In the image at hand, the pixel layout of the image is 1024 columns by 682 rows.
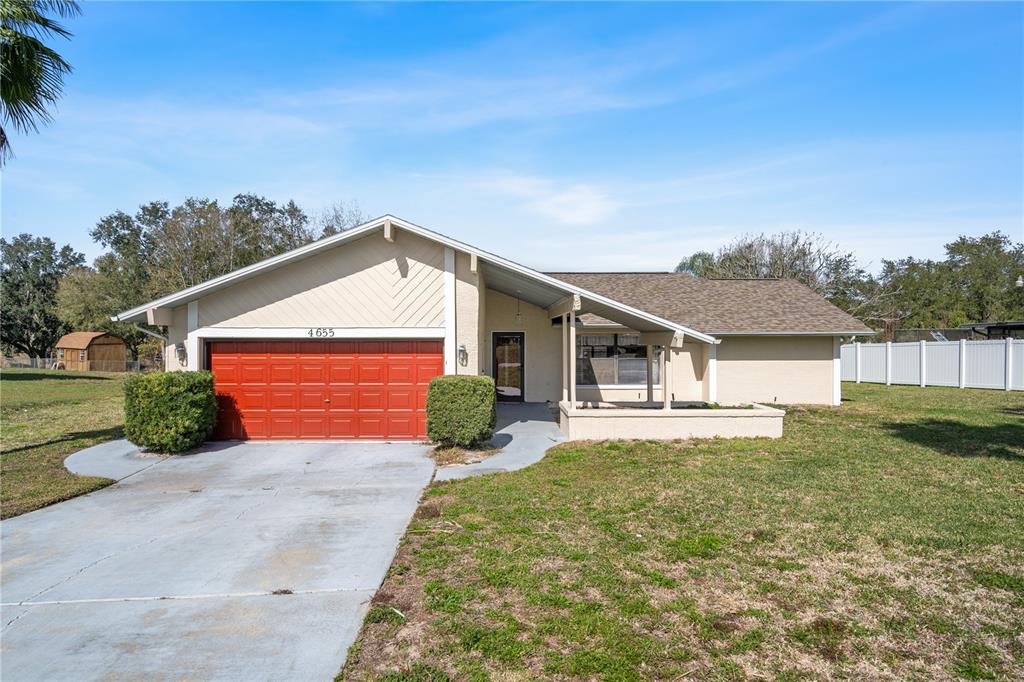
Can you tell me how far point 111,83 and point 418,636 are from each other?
1200 centimetres

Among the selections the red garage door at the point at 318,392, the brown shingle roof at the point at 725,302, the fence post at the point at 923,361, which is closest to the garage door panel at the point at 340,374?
the red garage door at the point at 318,392

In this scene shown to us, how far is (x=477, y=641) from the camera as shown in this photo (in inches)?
155

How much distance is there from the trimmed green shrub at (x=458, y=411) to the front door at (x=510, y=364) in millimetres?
7376

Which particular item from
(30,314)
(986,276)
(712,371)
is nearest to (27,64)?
(712,371)

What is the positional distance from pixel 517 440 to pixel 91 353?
144ft

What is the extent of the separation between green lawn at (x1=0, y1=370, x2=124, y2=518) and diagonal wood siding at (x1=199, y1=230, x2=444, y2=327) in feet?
12.7

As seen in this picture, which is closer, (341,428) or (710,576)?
(710,576)

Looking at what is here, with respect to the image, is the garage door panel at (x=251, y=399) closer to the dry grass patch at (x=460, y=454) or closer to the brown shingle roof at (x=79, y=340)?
the dry grass patch at (x=460, y=454)

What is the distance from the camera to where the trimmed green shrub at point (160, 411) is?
1016 centimetres

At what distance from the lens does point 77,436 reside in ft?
41.5

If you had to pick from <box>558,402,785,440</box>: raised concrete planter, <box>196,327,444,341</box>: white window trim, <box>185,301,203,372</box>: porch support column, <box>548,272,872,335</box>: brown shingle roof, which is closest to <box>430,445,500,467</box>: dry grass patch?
<box>558,402,785,440</box>: raised concrete planter

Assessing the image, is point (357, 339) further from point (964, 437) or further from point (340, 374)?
point (964, 437)

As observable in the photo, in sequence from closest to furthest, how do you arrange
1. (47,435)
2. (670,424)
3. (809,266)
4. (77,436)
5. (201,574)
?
1. (201,574)
2. (670,424)
3. (77,436)
4. (47,435)
5. (809,266)

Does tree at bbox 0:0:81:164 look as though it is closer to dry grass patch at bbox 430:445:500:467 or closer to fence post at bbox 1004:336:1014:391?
dry grass patch at bbox 430:445:500:467
